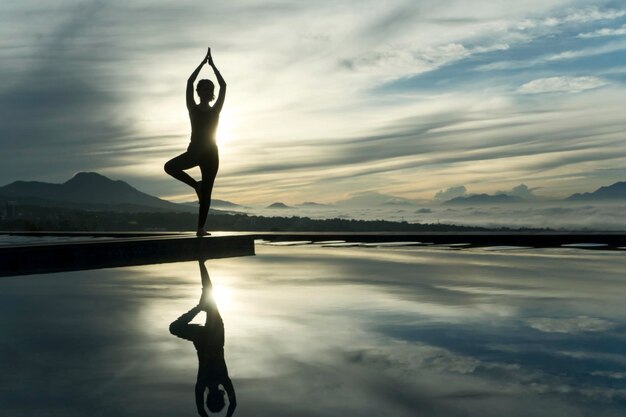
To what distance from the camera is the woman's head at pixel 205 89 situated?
1194 cm

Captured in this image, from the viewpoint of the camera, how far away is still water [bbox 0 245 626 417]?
305cm

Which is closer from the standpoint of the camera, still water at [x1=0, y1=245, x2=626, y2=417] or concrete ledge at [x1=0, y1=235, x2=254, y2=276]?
still water at [x1=0, y1=245, x2=626, y2=417]

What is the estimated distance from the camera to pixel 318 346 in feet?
14.0

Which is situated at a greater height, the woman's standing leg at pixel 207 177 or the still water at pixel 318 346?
the woman's standing leg at pixel 207 177

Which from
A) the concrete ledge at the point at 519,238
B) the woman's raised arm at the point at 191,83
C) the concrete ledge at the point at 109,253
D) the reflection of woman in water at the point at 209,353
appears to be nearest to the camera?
the reflection of woman in water at the point at 209,353

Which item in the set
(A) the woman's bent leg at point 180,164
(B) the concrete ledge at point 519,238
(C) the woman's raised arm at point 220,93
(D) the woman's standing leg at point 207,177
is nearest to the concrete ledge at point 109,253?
(D) the woman's standing leg at point 207,177

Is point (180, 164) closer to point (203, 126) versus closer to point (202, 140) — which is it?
point (202, 140)

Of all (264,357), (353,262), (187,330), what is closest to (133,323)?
(187,330)

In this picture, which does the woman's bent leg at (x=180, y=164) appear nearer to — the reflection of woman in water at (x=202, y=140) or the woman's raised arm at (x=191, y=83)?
the reflection of woman in water at (x=202, y=140)

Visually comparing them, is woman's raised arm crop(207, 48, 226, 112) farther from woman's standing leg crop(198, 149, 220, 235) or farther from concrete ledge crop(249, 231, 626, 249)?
concrete ledge crop(249, 231, 626, 249)

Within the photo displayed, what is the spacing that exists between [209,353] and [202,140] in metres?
8.67

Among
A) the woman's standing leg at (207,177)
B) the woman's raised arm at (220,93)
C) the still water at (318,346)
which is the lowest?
the still water at (318,346)

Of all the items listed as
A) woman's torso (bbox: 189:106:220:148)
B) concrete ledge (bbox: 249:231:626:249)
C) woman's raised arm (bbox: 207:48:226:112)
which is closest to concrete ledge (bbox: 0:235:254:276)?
woman's torso (bbox: 189:106:220:148)

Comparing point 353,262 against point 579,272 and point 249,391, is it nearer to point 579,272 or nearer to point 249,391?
point 579,272
